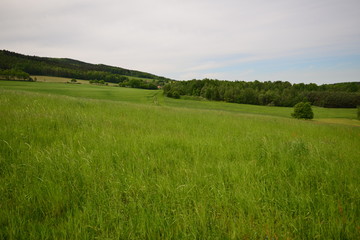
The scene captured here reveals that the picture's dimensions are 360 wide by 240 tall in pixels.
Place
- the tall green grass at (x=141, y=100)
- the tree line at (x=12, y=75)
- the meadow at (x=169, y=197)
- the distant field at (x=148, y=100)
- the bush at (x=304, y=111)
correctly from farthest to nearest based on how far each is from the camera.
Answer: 1. the tree line at (x=12, y=75)
2. the tall green grass at (x=141, y=100)
3. the distant field at (x=148, y=100)
4. the bush at (x=304, y=111)
5. the meadow at (x=169, y=197)

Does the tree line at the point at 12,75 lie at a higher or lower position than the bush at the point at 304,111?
higher

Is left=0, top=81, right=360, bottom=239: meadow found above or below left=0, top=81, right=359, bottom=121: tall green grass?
below

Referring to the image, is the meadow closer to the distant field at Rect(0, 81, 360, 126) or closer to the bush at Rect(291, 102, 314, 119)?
the bush at Rect(291, 102, 314, 119)

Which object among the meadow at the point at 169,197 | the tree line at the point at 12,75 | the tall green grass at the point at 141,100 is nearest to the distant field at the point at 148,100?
the tall green grass at the point at 141,100

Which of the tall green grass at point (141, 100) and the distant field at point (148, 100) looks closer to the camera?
the distant field at point (148, 100)

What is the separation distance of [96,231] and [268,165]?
263cm

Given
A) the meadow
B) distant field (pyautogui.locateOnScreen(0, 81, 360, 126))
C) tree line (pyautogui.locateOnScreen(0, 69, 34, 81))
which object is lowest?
the meadow

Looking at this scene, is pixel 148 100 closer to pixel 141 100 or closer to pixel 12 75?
pixel 141 100

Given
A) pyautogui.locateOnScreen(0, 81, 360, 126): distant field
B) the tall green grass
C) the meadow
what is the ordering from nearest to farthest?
1. the meadow
2. pyautogui.locateOnScreen(0, 81, 360, 126): distant field
3. the tall green grass

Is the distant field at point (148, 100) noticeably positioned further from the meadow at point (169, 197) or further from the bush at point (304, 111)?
the meadow at point (169, 197)

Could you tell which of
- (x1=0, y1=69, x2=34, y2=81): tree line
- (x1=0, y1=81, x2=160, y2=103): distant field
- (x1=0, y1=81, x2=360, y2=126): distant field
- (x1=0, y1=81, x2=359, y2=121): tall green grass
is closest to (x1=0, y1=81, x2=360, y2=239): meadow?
(x1=0, y1=81, x2=359, y2=121): tall green grass

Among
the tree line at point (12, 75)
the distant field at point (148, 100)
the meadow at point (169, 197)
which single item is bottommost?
the meadow at point (169, 197)

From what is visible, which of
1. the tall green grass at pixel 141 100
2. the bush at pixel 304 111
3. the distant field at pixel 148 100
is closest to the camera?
the bush at pixel 304 111

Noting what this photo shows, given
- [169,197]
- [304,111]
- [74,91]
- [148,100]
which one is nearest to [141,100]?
[148,100]
